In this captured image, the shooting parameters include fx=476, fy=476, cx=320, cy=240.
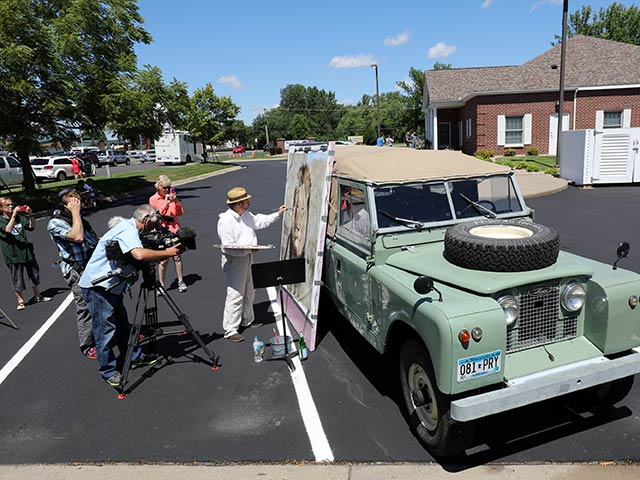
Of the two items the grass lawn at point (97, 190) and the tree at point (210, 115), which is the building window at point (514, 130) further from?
the tree at point (210, 115)

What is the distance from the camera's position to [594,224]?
11.6 meters

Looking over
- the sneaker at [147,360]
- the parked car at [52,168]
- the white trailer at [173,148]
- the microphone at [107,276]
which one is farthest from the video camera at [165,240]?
the white trailer at [173,148]

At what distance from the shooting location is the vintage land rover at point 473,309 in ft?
10.9

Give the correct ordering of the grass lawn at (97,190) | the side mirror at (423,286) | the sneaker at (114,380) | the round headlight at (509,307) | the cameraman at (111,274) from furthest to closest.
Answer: the grass lawn at (97,190) < the sneaker at (114,380) < the cameraman at (111,274) < the round headlight at (509,307) < the side mirror at (423,286)

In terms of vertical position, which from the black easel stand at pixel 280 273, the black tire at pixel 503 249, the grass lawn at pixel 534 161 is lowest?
the grass lawn at pixel 534 161

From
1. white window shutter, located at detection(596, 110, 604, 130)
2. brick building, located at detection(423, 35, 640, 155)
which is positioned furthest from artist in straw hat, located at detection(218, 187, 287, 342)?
white window shutter, located at detection(596, 110, 604, 130)

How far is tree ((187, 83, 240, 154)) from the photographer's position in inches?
1907

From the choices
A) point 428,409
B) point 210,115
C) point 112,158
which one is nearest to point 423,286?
point 428,409

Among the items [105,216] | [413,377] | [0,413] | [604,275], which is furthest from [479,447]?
[105,216]

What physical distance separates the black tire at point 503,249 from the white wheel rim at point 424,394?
0.97 meters

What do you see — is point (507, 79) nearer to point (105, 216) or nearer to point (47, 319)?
point (105, 216)

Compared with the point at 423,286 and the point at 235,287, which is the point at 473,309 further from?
the point at 235,287

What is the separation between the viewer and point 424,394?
3.90 meters

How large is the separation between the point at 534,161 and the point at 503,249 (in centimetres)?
2524
